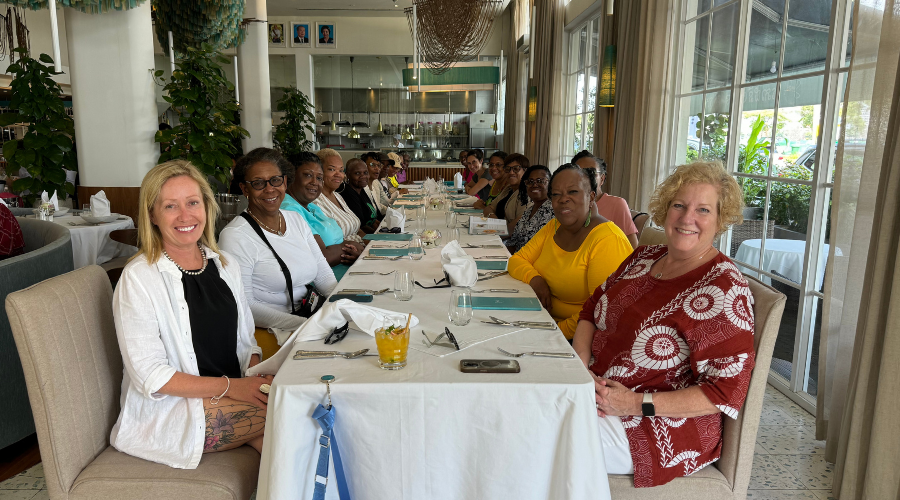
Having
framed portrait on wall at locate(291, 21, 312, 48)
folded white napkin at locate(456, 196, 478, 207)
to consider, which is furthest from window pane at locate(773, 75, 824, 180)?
framed portrait on wall at locate(291, 21, 312, 48)

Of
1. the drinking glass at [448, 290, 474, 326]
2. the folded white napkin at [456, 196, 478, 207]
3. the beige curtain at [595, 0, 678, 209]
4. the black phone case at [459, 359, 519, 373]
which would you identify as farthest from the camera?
the folded white napkin at [456, 196, 478, 207]

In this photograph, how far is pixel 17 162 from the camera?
5.79 m

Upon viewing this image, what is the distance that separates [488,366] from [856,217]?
183cm

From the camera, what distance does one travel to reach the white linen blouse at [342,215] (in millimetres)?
4758

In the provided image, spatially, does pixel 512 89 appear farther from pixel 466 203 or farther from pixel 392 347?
pixel 392 347


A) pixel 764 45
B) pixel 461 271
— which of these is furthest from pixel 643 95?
pixel 461 271

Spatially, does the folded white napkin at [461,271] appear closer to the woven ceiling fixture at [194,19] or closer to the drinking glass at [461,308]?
the drinking glass at [461,308]

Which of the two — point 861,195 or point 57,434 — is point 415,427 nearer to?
Answer: point 57,434

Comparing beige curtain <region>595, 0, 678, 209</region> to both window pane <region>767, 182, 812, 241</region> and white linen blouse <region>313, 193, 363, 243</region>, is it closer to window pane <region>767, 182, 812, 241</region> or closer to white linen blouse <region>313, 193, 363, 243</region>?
window pane <region>767, 182, 812, 241</region>

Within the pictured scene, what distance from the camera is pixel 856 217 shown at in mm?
2447

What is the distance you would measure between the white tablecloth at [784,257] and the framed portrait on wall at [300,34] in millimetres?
12278

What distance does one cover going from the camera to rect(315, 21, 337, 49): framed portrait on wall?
1379cm

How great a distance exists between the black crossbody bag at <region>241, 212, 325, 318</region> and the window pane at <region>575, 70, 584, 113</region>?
21.6 ft

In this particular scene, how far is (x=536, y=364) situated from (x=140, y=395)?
110 cm
